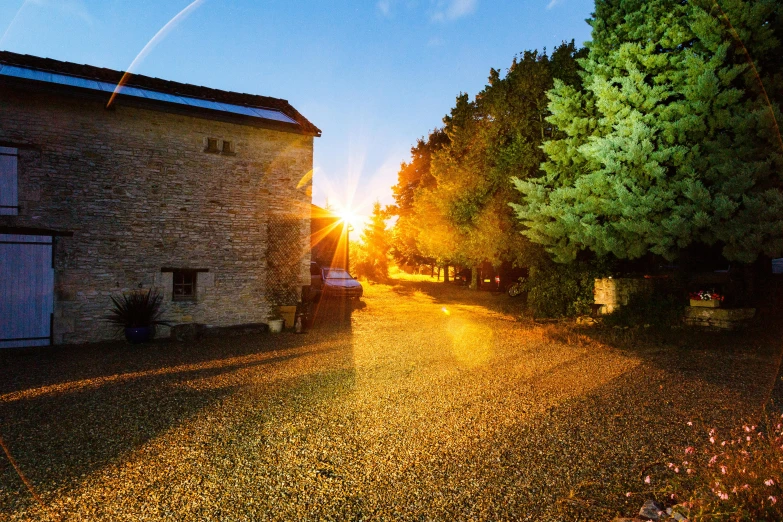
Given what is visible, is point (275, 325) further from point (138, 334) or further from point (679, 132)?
point (679, 132)

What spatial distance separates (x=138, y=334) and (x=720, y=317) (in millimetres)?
14202

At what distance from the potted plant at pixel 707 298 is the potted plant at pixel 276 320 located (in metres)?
11.0

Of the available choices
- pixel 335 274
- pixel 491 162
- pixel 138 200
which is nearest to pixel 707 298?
pixel 491 162

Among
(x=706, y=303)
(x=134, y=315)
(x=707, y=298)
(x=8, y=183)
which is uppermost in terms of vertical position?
(x=8, y=183)

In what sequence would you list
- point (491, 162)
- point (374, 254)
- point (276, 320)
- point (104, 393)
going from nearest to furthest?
point (104, 393), point (276, 320), point (491, 162), point (374, 254)

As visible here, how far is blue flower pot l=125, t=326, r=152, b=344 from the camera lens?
31.5 feet

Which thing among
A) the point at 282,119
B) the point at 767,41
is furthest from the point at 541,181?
the point at 282,119

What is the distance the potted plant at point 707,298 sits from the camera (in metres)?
9.46

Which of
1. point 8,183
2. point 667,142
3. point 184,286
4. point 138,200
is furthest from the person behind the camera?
point 184,286

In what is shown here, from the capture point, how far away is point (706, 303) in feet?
31.5

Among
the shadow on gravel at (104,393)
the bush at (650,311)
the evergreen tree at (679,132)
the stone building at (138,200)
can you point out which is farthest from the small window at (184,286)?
the bush at (650,311)

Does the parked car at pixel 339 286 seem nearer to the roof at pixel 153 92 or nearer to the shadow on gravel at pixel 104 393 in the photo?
the roof at pixel 153 92

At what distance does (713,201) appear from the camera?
29.0ft

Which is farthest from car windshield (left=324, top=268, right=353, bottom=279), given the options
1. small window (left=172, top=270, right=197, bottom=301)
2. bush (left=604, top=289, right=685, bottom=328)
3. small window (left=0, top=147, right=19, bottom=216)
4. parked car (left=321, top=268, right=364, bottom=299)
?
bush (left=604, top=289, right=685, bottom=328)
